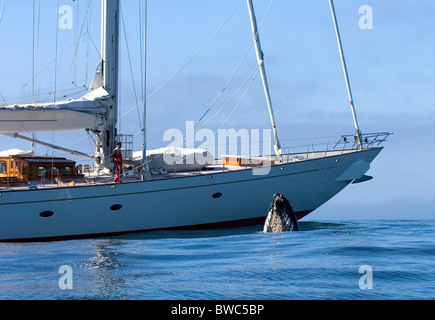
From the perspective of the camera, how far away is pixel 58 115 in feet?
84.4

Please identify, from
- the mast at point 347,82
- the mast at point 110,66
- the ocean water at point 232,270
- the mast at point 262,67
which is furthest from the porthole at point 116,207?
the mast at point 347,82

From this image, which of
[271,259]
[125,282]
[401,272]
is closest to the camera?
[125,282]

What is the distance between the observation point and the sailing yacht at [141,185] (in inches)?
948

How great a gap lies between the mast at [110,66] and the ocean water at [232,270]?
11023 mm

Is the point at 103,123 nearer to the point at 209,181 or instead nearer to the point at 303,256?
the point at 209,181

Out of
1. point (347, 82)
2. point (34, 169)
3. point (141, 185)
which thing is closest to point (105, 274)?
point (141, 185)

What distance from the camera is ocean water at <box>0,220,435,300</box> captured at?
946 centimetres

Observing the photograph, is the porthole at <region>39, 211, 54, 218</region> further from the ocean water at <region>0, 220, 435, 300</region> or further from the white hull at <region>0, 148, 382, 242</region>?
the ocean water at <region>0, 220, 435, 300</region>

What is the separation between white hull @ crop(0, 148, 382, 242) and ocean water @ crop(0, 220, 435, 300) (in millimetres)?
5311

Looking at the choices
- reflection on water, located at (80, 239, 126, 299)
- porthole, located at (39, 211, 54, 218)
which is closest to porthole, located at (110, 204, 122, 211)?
porthole, located at (39, 211, 54, 218)

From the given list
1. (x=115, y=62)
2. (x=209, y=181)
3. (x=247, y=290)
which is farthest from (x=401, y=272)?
(x=115, y=62)

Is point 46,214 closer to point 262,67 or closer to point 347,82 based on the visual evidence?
point 262,67
